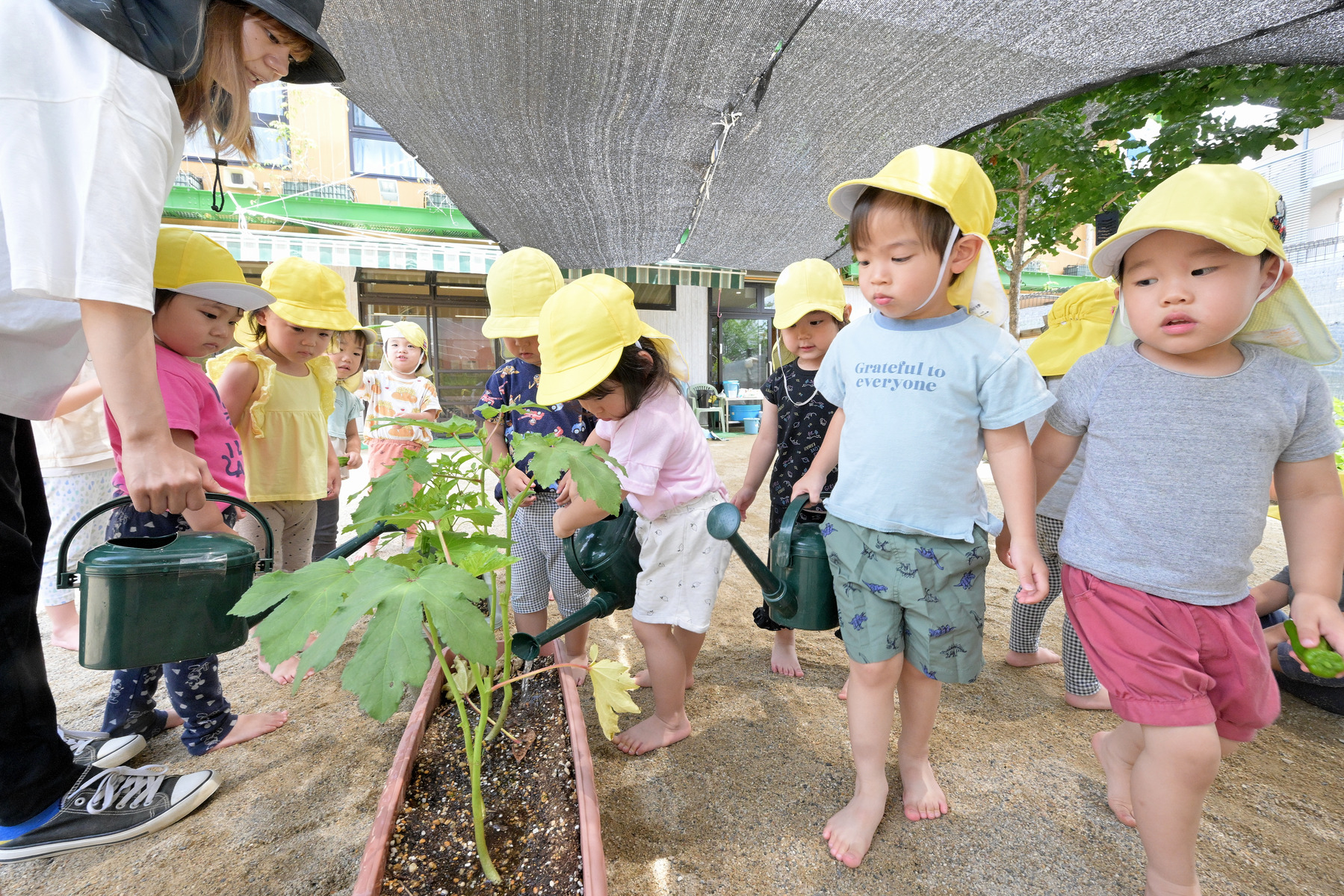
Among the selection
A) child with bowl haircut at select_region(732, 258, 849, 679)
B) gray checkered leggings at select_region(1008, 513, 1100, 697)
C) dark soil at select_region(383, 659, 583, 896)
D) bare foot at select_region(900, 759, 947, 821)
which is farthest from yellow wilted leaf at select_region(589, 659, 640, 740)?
gray checkered leggings at select_region(1008, 513, 1100, 697)

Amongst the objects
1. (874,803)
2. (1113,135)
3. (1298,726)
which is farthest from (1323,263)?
(874,803)

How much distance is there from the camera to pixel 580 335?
1.25 metres

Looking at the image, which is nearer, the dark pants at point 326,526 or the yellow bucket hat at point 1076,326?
the yellow bucket hat at point 1076,326

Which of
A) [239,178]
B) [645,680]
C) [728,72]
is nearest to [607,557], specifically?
[645,680]

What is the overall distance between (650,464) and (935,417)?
609mm

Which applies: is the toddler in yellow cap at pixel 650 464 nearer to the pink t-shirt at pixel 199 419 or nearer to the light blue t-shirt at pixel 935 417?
the light blue t-shirt at pixel 935 417

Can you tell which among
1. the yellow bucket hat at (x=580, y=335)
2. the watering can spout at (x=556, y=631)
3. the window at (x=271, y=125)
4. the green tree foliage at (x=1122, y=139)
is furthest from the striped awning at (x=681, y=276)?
the watering can spout at (x=556, y=631)

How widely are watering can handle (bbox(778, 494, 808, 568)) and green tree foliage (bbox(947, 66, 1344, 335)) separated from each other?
2.00 m

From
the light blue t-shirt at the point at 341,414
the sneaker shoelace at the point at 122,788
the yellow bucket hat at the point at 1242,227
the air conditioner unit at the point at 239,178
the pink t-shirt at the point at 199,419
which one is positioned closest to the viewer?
the yellow bucket hat at the point at 1242,227

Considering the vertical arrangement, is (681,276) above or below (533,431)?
above

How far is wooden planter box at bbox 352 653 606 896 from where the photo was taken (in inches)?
30.1

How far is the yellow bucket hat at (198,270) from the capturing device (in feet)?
4.24

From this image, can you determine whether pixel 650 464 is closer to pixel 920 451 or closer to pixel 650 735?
pixel 920 451

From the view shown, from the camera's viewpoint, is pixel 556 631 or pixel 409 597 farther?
pixel 556 631
